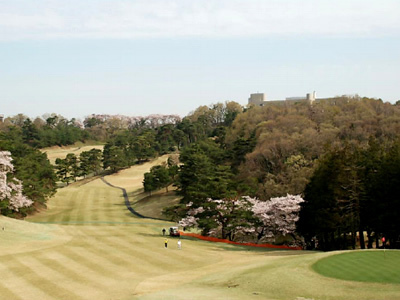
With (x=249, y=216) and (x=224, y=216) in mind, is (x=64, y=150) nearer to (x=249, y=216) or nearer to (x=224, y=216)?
(x=224, y=216)

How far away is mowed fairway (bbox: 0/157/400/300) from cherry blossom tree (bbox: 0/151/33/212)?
8817 mm

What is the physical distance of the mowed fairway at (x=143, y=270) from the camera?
2617cm

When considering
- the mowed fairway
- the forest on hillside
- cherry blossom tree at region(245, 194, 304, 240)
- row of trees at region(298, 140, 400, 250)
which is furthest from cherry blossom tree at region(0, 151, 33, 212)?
row of trees at region(298, 140, 400, 250)

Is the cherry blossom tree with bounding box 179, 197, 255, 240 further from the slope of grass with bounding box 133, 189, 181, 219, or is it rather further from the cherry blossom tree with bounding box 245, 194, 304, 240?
the slope of grass with bounding box 133, 189, 181, 219

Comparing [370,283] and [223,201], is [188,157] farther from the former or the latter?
[370,283]

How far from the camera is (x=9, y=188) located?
6225cm

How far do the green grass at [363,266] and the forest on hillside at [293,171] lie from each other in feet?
46.9

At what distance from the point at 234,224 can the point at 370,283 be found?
30.4 meters

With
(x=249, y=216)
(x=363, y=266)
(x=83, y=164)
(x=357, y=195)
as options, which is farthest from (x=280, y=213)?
(x=83, y=164)

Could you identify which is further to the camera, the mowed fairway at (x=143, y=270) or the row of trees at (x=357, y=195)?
the row of trees at (x=357, y=195)

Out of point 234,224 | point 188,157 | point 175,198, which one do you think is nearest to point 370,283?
point 234,224

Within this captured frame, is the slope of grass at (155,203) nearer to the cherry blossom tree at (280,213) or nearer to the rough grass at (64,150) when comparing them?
the cherry blossom tree at (280,213)

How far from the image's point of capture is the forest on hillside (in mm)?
48156

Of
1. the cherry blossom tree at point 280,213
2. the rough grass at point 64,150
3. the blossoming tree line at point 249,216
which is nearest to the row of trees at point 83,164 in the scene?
the rough grass at point 64,150
